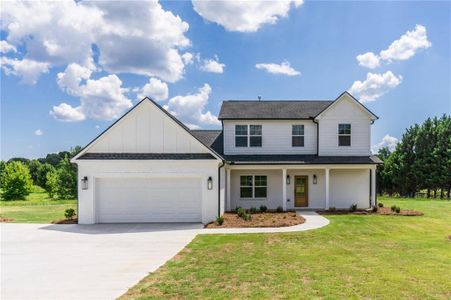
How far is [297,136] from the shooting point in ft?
63.8

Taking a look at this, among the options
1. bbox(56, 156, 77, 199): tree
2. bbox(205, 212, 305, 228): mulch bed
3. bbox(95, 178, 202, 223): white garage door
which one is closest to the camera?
bbox(205, 212, 305, 228): mulch bed

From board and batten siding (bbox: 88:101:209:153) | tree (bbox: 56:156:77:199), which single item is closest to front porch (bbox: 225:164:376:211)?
board and batten siding (bbox: 88:101:209:153)

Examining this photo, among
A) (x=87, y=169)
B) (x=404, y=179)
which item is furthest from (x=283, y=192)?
(x=404, y=179)

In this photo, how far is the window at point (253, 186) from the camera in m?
19.1

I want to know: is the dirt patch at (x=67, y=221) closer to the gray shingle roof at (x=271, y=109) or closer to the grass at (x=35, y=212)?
the grass at (x=35, y=212)

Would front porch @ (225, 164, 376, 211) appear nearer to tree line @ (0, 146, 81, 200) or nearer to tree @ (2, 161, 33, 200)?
tree line @ (0, 146, 81, 200)

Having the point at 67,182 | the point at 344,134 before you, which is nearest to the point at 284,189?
the point at 344,134

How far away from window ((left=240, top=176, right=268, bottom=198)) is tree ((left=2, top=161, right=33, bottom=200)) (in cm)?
2862

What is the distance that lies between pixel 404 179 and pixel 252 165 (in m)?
28.8

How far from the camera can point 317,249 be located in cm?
934

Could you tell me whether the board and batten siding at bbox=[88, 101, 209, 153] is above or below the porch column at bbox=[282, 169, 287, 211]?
above

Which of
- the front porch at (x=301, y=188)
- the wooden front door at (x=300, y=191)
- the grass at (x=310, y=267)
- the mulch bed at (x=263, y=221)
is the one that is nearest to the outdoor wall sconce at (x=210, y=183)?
the mulch bed at (x=263, y=221)

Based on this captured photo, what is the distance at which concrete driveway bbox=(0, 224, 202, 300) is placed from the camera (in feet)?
20.8

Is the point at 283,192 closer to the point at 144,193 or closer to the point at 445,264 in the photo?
the point at 144,193
